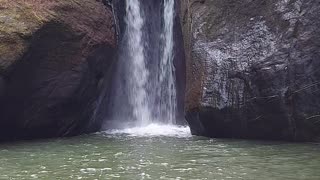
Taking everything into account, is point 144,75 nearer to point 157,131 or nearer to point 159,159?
point 157,131

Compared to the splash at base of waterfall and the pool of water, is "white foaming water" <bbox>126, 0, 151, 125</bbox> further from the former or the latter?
the pool of water

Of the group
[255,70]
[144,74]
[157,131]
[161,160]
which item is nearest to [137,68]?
[144,74]

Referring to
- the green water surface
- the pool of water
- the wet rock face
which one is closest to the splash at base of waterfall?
the wet rock face

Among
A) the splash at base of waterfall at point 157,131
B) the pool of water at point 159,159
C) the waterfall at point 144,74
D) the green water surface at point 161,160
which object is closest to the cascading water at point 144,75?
the waterfall at point 144,74

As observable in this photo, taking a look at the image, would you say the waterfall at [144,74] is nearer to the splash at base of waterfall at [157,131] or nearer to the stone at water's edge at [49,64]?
the splash at base of waterfall at [157,131]

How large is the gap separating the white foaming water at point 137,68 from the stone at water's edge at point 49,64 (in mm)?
2719

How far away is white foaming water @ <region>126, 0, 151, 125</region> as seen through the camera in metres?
16.5

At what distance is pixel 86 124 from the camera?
1422cm

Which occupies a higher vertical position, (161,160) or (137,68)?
(137,68)

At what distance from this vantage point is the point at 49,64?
1232cm

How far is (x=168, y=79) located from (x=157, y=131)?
298cm

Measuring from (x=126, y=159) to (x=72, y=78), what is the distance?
4801mm

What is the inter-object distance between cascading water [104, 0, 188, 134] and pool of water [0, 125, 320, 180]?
4.43m

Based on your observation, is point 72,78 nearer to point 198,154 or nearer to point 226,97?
point 226,97
